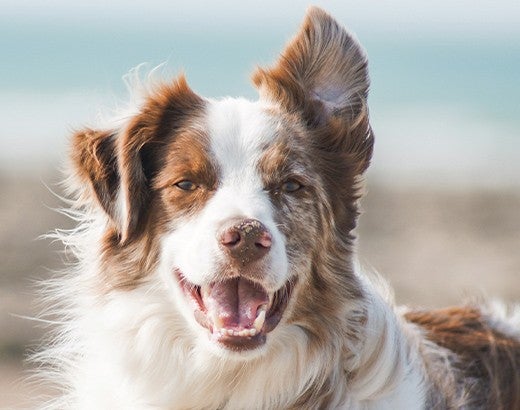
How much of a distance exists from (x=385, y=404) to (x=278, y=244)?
3.05 ft

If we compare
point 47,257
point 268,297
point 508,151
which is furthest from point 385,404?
point 508,151

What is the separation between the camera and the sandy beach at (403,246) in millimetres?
11836

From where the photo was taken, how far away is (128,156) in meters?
5.62

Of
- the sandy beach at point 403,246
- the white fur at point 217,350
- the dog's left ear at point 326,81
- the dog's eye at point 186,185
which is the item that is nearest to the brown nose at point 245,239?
the white fur at point 217,350

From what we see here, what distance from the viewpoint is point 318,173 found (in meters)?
5.65

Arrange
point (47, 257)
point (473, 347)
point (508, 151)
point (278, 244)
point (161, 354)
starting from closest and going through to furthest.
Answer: point (278, 244) < point (161, 354) < point (473, 347) < point (47, 257) < point (508, 151)

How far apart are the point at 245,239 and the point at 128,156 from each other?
0.80 metres

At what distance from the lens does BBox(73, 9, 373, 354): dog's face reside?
527 centimetres

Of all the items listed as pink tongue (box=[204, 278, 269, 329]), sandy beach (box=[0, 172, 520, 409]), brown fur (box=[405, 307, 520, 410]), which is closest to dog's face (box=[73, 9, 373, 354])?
pink tongue (box=[204, 278, 269, 329])

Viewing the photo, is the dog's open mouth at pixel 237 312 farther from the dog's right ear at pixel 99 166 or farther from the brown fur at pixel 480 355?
the brown fur at pixel 480 355

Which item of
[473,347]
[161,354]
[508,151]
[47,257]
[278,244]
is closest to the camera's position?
[278,244]

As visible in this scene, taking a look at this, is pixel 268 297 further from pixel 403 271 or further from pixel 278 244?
pixel 403 271

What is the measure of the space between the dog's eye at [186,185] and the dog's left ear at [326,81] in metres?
0.64

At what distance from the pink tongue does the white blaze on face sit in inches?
3.3
